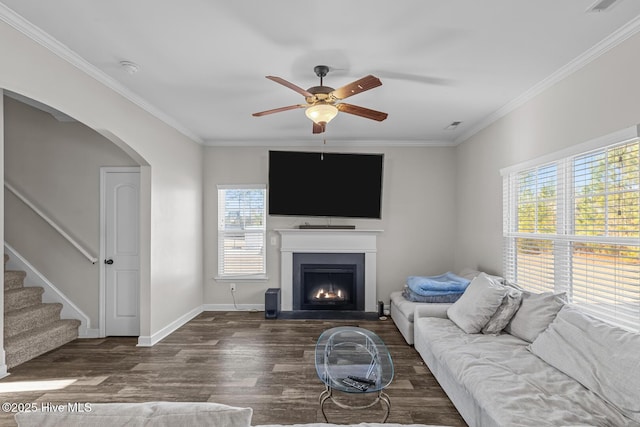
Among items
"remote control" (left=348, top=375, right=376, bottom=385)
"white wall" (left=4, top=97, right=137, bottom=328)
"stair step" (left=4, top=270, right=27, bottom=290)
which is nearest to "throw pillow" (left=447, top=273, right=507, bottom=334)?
"remote control" (left=348, top=375, right=376, bottom=385)

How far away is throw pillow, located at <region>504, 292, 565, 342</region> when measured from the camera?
2.65 m

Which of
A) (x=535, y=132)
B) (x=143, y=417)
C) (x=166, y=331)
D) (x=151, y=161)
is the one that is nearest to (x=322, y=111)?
(x=535, y=132)

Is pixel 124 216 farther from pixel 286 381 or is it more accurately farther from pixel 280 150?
pixel 286 381

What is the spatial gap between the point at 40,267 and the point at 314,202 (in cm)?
356

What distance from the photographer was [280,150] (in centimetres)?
534

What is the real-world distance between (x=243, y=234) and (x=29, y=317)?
2.72 metres

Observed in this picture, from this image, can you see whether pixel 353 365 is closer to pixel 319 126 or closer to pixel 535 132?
pixel 319 126

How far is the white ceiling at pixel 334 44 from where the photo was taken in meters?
2.06

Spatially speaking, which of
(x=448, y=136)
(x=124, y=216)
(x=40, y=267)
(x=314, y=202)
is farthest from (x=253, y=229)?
(x=448, y=136)

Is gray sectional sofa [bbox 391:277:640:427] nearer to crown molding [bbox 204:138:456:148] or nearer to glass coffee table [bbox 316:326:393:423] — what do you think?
glass coffee table [bbox 316:326:393:423]

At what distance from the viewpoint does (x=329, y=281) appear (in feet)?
17.4

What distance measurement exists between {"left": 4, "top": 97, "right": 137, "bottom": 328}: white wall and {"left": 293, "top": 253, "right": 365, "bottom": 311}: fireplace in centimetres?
267

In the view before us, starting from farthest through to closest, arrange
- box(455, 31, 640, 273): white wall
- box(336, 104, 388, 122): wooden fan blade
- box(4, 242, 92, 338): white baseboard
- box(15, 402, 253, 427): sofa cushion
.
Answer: box(4, 242, 92, 338): white baseboard, box(336, 104, 388, 122): wooden fan blade, box(455, 31, 640, 273): white wall, box(15, 402, 253, 427): sofa cushion

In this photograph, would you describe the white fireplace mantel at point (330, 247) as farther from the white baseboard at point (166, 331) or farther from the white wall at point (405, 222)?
the white baseboard at point (166, 331)
